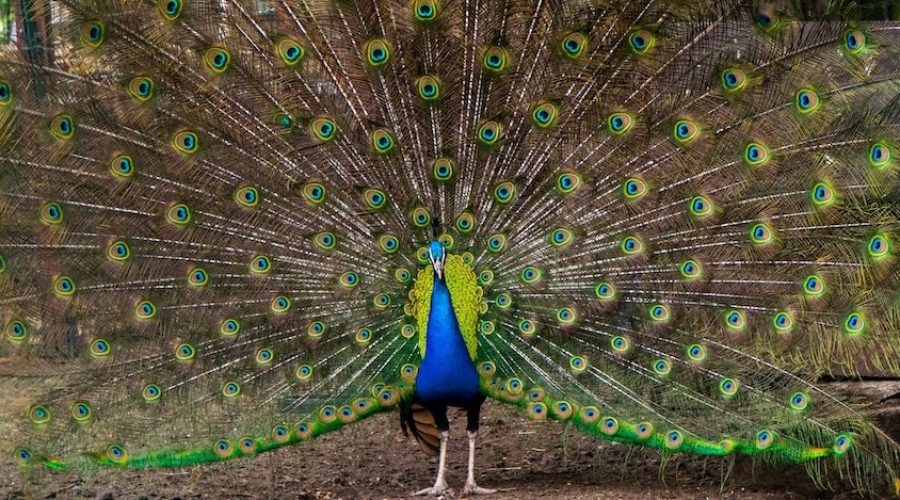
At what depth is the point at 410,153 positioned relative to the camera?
4816 millimetres

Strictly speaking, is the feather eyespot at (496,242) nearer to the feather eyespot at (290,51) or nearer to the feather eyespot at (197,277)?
the feather eyespot at (290,51)

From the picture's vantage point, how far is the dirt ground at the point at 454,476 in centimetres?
518

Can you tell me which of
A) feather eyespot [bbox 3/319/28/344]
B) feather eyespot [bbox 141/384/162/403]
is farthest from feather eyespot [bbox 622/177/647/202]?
feather eyespot [bbox 3/319/28/344]

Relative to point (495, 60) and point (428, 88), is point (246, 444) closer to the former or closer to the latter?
point (428, 88)

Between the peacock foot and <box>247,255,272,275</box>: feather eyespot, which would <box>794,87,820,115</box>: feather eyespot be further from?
<box>247,255,272,275</box>: feather eyespot

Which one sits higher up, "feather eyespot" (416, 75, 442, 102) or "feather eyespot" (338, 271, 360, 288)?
"feather eyespot" (416, 75, 442, 102)

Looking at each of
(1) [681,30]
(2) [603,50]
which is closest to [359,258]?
(2) [603,50]

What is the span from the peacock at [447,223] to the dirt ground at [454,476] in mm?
439

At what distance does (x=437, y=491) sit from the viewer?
17.0ft

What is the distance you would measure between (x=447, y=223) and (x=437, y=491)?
1319 millimetres

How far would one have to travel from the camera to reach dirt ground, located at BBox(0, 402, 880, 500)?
518 centimetres

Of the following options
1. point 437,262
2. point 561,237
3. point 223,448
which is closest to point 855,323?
point 561,237

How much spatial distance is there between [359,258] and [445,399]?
2.52 ft

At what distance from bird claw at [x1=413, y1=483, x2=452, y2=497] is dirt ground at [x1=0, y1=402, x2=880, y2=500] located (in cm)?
5
